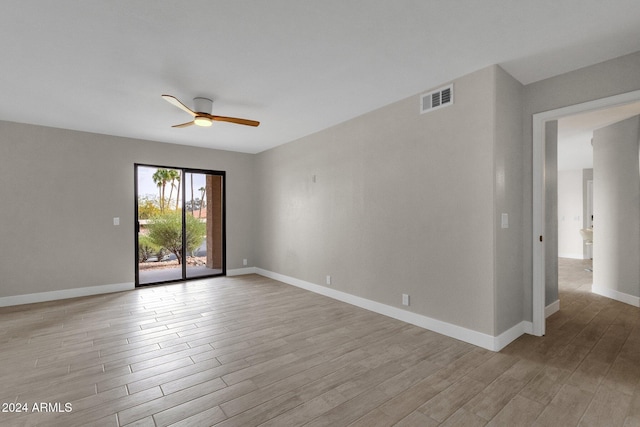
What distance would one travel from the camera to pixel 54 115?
13.6ft

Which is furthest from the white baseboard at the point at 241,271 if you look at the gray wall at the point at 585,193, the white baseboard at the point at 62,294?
the gray wall at the point at 585,193

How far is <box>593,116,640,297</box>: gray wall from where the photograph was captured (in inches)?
166

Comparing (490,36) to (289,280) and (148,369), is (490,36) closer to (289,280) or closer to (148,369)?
(148,369)

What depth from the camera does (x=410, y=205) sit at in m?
3.54

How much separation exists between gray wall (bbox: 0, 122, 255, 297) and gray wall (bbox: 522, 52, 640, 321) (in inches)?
224

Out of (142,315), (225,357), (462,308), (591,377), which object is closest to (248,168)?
(142,315)

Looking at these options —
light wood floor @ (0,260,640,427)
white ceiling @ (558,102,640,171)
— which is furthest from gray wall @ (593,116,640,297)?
light wood floor @ (0,260,640,427)

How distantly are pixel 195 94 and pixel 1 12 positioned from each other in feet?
5.26

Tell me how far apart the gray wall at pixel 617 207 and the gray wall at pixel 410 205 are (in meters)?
2.60

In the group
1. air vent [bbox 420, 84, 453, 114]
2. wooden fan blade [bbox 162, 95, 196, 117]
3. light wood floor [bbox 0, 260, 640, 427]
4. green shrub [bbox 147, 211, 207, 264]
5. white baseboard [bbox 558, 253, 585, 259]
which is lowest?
light wood floor [bbox 0, 260, 640, 427]

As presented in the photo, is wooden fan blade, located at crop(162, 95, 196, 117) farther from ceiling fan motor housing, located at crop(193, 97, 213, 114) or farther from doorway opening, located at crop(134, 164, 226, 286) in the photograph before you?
doorway opening, located at crop(134, 164, 226, 286)

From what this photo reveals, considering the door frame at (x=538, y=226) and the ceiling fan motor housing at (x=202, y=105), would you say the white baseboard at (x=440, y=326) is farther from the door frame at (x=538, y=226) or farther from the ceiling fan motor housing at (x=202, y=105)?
the ceiling fan motor housing at (x=202, y=105)

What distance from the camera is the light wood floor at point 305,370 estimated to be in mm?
1951

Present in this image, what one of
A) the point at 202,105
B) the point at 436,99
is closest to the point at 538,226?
the point at 436,99
